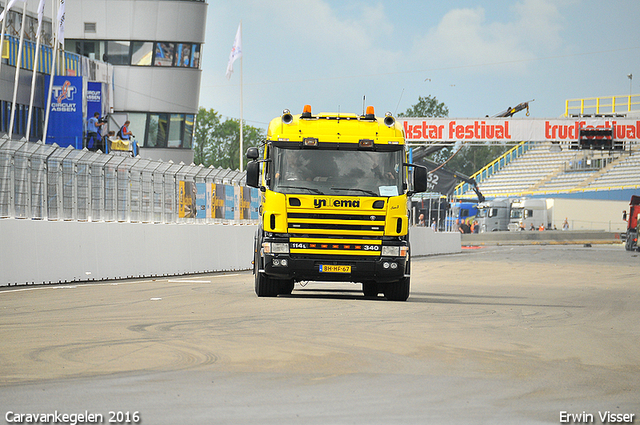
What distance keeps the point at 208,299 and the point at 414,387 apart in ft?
28.6

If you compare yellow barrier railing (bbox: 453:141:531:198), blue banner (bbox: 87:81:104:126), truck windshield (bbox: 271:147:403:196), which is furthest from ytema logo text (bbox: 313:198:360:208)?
yellow barrier railing (bbox: 453:141:531:198)

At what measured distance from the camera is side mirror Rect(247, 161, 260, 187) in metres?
14.7

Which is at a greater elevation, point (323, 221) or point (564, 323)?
point (323, 221)

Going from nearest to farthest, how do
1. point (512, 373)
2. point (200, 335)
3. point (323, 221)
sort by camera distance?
point (512, 373) < point (200, 335) < point (323, 221)

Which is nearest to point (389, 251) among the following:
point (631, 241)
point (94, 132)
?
point (94, 132)

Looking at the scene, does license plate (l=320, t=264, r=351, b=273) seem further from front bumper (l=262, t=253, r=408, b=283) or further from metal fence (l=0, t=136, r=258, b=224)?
metal fence (l=0, t=136, r=258, b=224)

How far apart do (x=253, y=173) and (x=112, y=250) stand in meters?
6.80

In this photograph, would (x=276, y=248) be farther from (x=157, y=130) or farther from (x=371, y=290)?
(x=157, y=130)

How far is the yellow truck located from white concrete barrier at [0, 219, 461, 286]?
5.29 m

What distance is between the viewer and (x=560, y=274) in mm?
27312

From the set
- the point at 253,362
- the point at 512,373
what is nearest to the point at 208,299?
the point at 253,362

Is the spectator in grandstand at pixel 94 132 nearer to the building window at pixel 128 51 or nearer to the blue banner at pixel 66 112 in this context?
the blue banner at pixel 66 112

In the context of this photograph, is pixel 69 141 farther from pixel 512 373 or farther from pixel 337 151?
pixel 512 373

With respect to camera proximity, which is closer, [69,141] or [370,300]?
[370,300]
